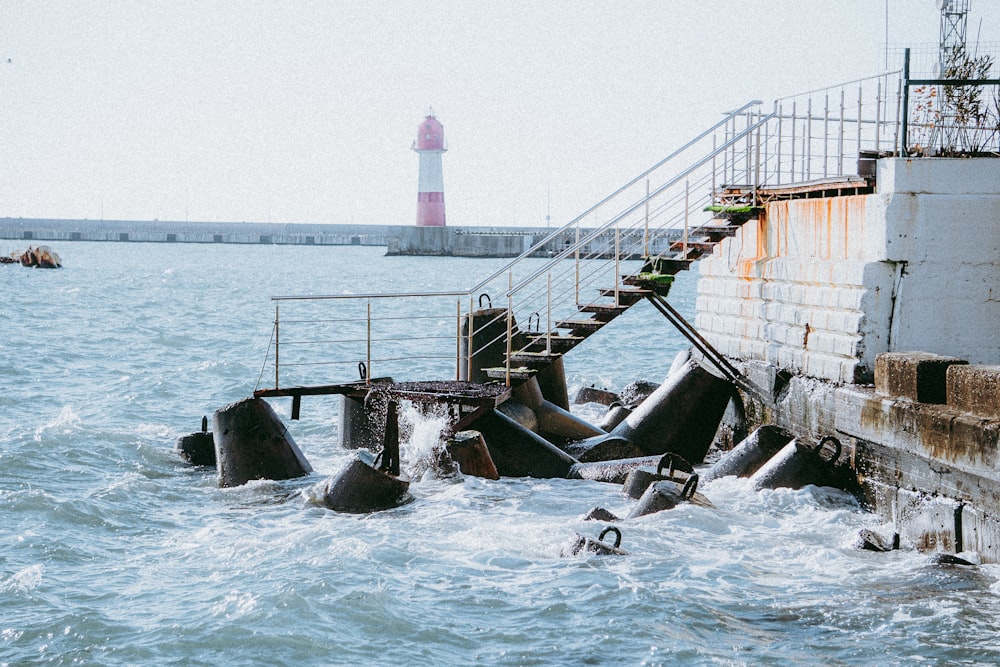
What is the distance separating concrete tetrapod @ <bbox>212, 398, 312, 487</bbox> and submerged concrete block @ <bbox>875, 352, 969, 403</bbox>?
6324 millimetres

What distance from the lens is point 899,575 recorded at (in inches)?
361

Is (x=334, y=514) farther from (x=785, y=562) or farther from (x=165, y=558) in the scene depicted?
(x=785, y=562)

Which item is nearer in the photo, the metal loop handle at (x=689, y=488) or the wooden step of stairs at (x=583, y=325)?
the metal loop handle at (x=689, y=488)

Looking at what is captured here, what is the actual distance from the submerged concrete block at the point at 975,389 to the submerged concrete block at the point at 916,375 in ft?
0.67

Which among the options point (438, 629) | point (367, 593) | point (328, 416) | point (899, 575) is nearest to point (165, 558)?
point (367, 593)

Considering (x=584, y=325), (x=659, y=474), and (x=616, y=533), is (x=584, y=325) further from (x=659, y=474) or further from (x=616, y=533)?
(x=616, y=533)

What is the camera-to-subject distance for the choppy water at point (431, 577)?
26.1ft

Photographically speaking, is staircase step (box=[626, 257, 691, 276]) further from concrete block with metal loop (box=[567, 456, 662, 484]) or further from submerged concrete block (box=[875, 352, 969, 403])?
submerged concrete block (box=[875, 352, 969, 403])

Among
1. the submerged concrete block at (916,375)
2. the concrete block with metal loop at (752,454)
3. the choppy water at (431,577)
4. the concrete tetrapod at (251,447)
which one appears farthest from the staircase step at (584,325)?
the submerged concrete block at (916,375)

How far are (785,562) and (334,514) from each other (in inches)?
170

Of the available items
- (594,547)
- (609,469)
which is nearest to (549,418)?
(609,469)

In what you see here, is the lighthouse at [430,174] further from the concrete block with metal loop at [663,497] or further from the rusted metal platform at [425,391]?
the concrete block with metal loop at [663,497]

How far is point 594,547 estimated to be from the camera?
9.72 m

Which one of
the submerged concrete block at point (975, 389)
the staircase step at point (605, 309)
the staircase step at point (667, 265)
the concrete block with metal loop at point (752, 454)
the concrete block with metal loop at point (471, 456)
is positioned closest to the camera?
the submerged concrete block at point (975, 389)
